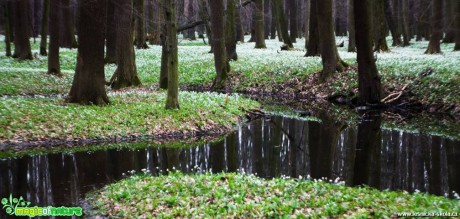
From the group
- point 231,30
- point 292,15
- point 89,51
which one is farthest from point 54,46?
point 292,15

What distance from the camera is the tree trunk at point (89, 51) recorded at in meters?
15.5

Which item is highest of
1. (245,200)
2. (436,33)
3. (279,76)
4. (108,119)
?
(436,33)

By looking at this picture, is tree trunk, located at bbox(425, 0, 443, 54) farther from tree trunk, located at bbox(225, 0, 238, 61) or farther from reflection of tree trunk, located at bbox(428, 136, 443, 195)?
reflection of tree trunk, located at bbox(428, 136, 443, 195)

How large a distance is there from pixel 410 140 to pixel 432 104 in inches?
212

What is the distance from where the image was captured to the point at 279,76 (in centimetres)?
2611

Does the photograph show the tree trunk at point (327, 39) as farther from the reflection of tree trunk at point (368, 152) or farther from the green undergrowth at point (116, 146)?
the green undergrowth at point (116, 146)

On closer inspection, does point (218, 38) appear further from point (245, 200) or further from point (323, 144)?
point (245, 200)

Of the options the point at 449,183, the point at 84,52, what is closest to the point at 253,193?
the point at 449,183

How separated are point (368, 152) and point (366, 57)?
6732mm

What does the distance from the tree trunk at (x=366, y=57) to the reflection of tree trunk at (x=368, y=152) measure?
5.25 feet

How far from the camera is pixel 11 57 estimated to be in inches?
1214

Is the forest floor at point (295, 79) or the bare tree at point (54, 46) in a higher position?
the bare tree at point (54, 46)

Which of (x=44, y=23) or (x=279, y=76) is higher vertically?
(x=44, y=23)

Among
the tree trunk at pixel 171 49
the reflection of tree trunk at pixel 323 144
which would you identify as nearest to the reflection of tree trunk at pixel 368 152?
the reflection of tree trunk at pixel 323 144
